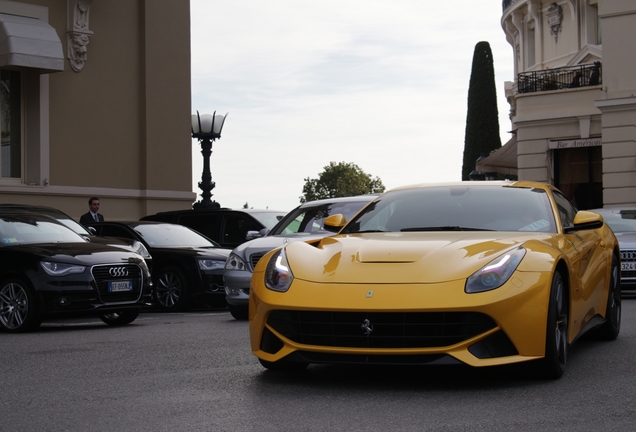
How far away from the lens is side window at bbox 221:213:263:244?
1792cm

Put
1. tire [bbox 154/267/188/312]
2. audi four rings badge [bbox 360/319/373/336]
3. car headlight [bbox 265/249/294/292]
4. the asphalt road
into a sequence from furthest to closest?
tire [bbox 154/267/188/312], car headlight [bbox 265/249/294/292], audi four rings badge [bbox 360/319/373/336], the asphalt road

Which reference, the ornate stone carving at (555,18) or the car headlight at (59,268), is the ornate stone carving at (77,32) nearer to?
the car headlight at (59,268)

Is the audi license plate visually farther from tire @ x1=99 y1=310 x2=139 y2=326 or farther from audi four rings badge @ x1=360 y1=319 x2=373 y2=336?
audi four rings badge @ x1=360 y1=319 x2=373 y2=336

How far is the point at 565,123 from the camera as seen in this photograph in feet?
110

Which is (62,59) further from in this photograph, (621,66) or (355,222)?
(621,66)

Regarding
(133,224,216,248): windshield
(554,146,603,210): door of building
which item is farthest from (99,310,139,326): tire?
(554,146,603,210): door of building

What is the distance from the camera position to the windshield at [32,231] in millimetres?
12164

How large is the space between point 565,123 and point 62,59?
18630 mm

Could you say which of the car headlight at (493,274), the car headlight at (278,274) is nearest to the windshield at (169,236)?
the car headlight at (278,274)

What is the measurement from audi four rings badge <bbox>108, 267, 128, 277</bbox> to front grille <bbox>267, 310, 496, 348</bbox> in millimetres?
6062

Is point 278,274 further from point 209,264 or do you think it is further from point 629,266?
point 629,266

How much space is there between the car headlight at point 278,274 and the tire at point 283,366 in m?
0.50

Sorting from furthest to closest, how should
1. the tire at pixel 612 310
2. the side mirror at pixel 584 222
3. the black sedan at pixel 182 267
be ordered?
the black sedan at pixel 182 267 < the tire at pixel 612 310 < the side mirror at pixel 584 222

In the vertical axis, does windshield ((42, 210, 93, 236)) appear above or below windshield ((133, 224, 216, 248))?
above
